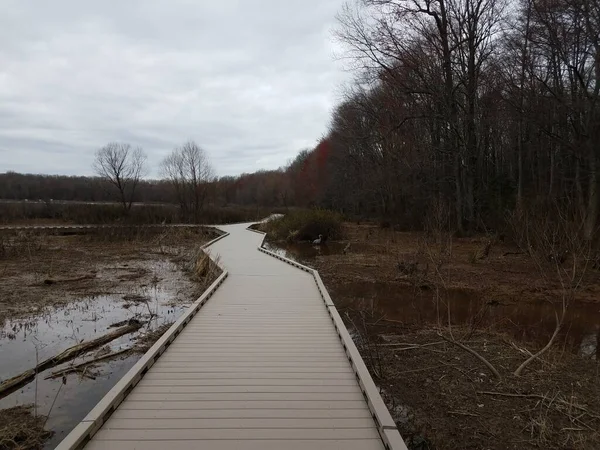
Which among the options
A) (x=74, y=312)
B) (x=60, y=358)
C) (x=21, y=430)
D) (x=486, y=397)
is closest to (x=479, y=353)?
(x=486, y=397)

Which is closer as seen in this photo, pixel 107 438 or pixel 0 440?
pixel 107 438

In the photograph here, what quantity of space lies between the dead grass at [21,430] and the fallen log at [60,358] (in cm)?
68

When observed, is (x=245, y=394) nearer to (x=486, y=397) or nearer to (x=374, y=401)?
(x=374, y=401)

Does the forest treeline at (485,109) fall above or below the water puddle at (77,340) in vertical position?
above

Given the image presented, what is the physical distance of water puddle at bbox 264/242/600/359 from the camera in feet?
22.9

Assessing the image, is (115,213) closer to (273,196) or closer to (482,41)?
(482,41)

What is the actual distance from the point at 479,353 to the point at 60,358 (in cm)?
571

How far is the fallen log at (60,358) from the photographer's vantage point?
4840 millimetres

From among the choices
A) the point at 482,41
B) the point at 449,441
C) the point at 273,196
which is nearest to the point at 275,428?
the point at 449,441

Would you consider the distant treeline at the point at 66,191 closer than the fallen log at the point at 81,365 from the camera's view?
No

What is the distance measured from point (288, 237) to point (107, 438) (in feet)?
63.0

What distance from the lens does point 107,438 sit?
2.90m

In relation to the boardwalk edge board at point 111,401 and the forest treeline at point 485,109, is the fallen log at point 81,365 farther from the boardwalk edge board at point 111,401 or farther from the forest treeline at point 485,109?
the forest treeline at point 485,109

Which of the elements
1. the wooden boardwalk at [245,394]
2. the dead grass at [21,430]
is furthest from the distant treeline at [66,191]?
the dead grass at [21,430]
